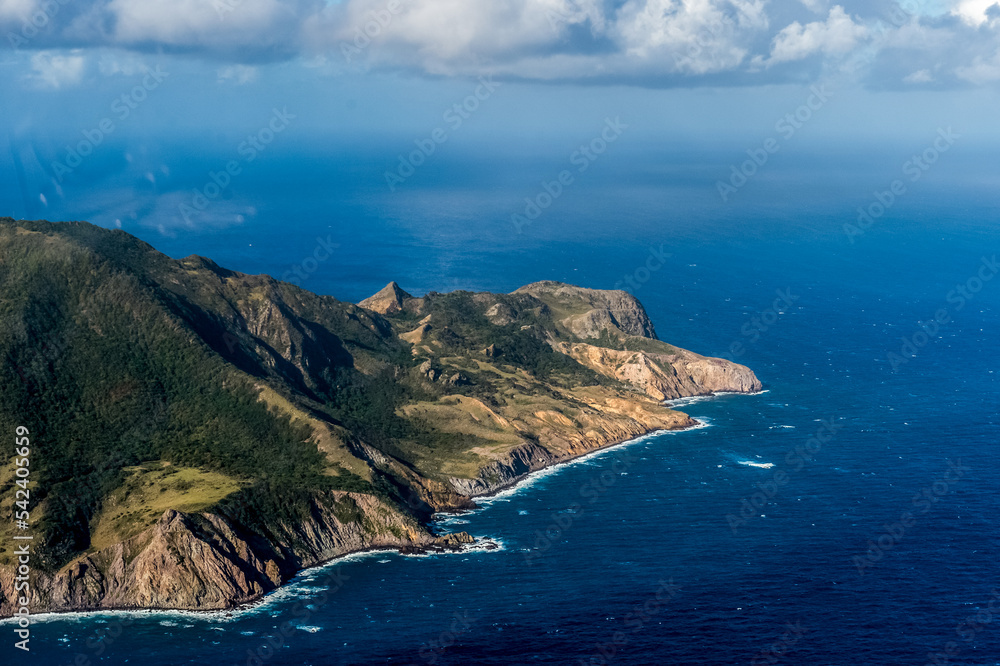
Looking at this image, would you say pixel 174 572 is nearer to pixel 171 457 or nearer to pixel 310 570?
pixel 310 570

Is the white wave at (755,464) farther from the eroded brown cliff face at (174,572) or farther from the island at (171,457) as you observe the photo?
the eroded brown cliff face at (174,572)

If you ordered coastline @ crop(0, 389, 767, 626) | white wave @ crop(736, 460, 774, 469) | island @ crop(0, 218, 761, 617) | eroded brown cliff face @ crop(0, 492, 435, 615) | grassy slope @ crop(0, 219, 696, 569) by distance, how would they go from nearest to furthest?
coastline @ crop(0, 389, 767, 626) → eroded brown cliff face @ crop(0, 492, 435, 615) → island @ crop(0, 218, 761, 617) → grassy slope @ crop(0, 219, 696, 569) → white wave @ crop(736, 460, 774, 469)

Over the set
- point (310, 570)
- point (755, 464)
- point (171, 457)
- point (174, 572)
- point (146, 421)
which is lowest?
point (310, 570)

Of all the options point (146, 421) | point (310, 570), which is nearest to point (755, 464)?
point (310, 570)

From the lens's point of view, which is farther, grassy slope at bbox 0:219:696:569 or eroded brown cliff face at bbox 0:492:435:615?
grassy slope at bbox 0:219:696:569

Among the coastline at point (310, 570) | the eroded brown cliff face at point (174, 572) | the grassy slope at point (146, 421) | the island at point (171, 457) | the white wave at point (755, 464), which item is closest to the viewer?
the coastline at point (310, 570)

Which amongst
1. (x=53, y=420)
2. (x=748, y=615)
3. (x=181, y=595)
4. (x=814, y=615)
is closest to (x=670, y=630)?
(x=748, y=615)

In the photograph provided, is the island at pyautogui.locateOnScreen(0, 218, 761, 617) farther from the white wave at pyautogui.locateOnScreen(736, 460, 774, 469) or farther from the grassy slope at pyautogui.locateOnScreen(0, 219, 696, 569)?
the white wave at pyautogui.locateOnScreen(736, 460, 774, 469)

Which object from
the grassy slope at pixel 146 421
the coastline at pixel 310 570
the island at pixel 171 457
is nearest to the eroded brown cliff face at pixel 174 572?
the island at pixel 171 457

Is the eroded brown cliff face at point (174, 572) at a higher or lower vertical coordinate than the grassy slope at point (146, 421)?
lower

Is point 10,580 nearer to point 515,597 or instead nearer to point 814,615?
point 515,597

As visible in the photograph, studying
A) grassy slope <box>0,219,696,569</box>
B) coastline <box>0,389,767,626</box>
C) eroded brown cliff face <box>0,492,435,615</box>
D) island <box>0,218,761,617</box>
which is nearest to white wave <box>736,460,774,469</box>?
coastline <box>0,389,767,626</box>

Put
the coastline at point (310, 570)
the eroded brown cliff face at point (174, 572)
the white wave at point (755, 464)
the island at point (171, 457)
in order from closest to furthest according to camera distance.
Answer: the coastline at point (310, 570), the eroded brown cliff face at point (174, 572), the island at point (171, 457), the white wave at point (755, 464)
